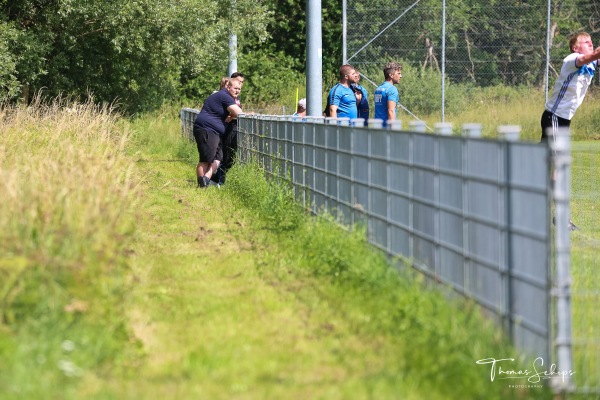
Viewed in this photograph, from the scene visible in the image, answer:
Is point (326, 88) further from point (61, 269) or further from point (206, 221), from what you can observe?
point (61, 269)

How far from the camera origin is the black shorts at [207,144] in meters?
16.6

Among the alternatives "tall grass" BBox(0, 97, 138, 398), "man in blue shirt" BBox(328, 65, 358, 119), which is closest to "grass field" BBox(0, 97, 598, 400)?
"tall grass" BBox(0, 97, 138, 398)

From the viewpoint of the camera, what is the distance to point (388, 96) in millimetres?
13148

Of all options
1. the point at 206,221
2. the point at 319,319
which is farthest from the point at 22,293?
the point at 206,221

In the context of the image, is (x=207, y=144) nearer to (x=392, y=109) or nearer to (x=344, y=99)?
(x=344, y=99)

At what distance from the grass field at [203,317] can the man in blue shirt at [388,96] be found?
3580 millimetres

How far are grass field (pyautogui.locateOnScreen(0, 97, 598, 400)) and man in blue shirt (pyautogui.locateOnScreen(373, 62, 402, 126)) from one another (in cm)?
358

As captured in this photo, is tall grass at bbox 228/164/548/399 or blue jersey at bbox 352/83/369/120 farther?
blue jersey at bbox 352/83/369/120

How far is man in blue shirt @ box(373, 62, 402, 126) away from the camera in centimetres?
1316

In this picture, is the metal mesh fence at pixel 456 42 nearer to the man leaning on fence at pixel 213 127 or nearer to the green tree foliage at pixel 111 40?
the green tree foliage at pixel 111 40

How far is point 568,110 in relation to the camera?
11.6 m

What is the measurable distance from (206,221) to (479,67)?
12.3m
